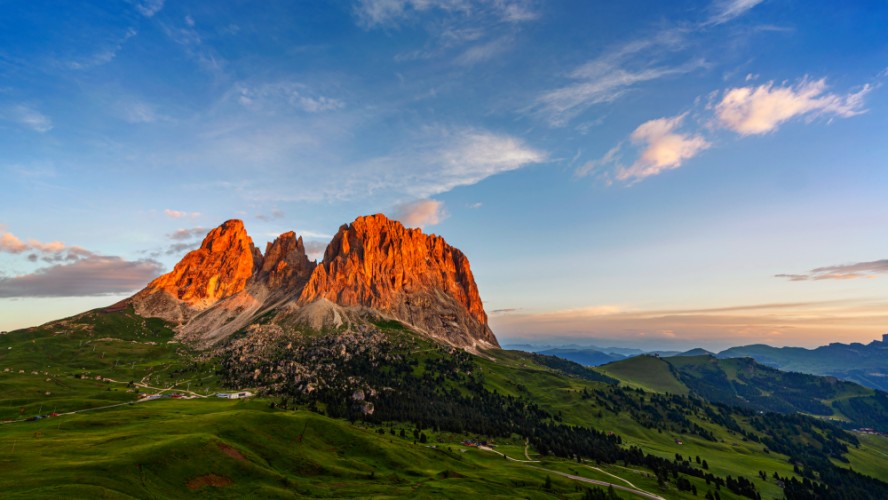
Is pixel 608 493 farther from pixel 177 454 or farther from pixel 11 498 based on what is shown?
pixel 11 498

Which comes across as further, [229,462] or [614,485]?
[614,485]

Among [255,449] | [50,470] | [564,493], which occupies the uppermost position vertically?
[50,470]

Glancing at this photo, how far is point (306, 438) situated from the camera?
546ft

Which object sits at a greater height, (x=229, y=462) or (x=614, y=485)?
(x=229, y=462)

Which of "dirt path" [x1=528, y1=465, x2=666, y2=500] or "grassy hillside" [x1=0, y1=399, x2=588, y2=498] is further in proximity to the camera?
"dirt path" [x1=528, y1=465, x2=666, y2=500]

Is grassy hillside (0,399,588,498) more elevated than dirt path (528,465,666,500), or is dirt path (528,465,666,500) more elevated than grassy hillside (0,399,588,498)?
grassy hillside (0,399,588,498)

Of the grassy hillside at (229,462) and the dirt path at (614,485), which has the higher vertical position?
the grassy hillside at (229,462)

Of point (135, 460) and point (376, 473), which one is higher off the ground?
point (135, 460)

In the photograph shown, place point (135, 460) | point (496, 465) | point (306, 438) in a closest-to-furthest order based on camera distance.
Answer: point (135, 460) → point (306, 438) → point (496, 465)

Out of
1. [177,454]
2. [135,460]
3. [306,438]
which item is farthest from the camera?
[306,438]

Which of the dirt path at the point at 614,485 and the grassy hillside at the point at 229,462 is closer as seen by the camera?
the grassy hillside at the point at 229,462

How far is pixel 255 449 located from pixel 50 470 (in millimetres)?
57082

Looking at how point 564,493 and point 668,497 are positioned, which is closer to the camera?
point 564,493

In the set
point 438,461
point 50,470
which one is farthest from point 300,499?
point 438,461
